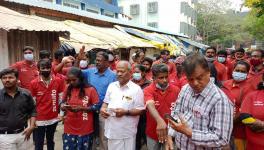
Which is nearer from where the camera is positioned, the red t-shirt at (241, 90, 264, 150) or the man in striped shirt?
the man in striped shirt

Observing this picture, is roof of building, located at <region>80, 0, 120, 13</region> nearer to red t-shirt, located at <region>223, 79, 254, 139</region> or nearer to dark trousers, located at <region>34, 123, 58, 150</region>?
dark trousers, located at <region>34, 123, 58, 150</region>

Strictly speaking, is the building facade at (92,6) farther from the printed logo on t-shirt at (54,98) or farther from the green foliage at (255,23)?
the printed logo on t-shirt at (54,98)

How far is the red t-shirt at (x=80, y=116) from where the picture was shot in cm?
458

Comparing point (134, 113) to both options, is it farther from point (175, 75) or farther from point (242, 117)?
point (175, 75)

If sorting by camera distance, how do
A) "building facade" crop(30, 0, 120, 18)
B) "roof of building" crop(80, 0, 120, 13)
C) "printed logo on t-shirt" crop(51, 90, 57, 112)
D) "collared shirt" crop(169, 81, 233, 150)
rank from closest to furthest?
"collared shirt" crop(169, 81, 233, 150)
"printed logo on t-shirt" crop(51, 90, 57, 112)
"building facade" crop(30, 0, 120, 18)
"roof of building" crop(80, 0, 120, 13)

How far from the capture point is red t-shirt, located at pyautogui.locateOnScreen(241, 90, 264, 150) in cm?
331

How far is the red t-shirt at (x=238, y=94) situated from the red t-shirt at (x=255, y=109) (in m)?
0.45

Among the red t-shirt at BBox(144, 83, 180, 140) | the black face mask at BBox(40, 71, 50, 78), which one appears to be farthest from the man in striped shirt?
the black face mask at BBox(40, 71, 50, 78)

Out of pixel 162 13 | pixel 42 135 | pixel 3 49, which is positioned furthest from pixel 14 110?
pixel 162 13

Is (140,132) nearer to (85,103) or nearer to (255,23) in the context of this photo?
(85,103)

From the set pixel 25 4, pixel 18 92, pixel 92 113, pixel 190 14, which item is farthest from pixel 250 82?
pixel 190 14

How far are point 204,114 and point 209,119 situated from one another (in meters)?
→ 0.05

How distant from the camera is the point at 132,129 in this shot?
4.23 meters

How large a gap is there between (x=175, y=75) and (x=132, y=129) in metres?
3.02
